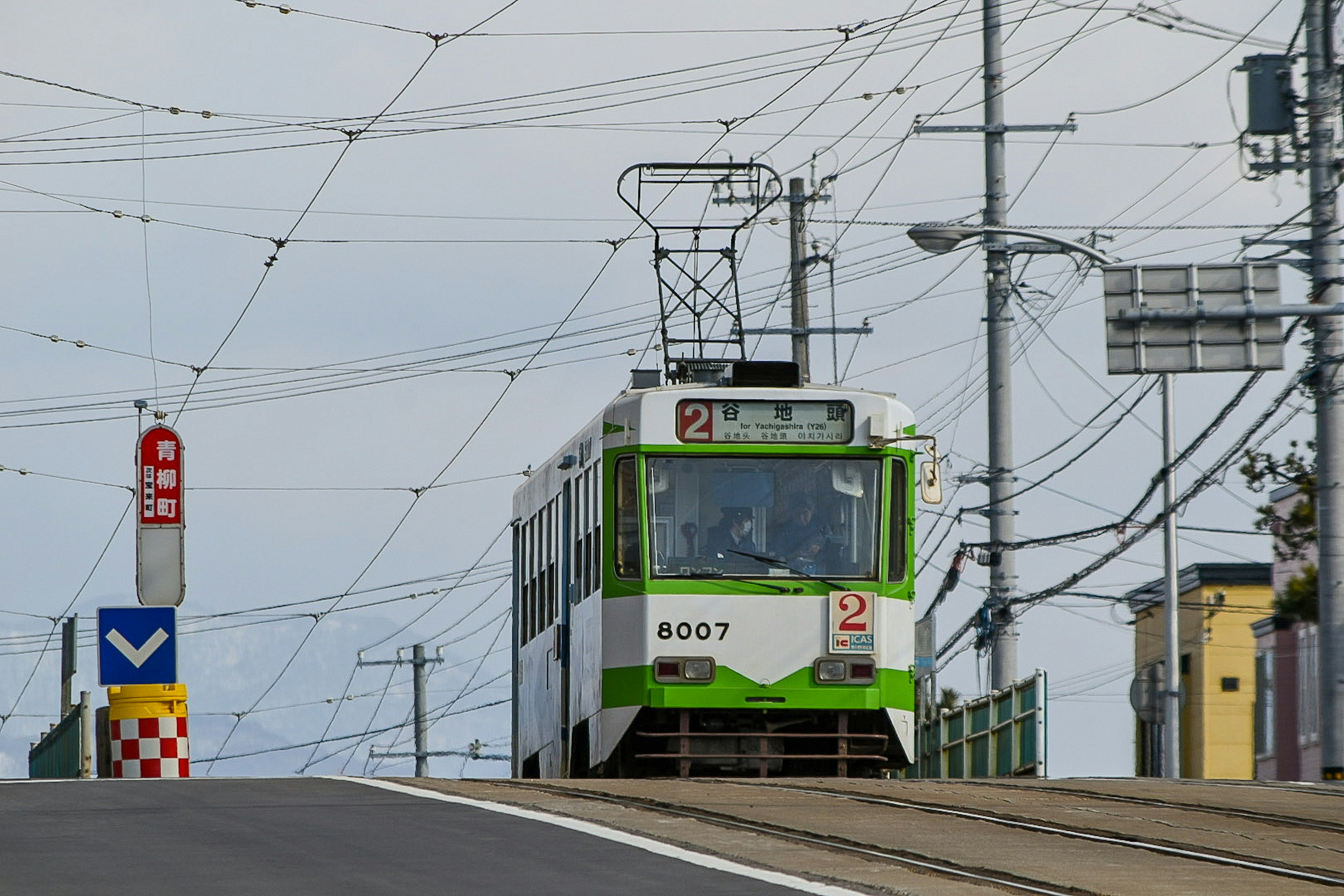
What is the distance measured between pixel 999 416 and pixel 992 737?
26.5ft

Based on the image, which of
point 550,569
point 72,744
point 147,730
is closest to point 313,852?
point 147,730

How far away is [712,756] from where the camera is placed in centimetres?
1845

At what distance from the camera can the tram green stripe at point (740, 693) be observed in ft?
60.1

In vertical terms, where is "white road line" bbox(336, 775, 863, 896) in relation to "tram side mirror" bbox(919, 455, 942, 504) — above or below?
below

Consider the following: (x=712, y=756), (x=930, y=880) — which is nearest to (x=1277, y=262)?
(x=712, y=756)

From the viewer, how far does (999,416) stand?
31.5 meters

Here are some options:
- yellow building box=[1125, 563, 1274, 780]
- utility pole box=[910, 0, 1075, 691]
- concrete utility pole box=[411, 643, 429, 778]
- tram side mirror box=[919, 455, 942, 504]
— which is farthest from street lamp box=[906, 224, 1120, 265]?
concrete utility pole box=[411, 643, 429, 778]

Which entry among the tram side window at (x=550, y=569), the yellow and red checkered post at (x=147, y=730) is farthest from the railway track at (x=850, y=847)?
the tram side window at (x=550, y=569)

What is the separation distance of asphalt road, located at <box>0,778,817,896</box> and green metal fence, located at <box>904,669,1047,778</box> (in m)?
8.83

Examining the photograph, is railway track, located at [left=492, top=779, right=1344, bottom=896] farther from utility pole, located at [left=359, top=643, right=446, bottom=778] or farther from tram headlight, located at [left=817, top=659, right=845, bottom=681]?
utility pole, located at [left=359, top=643, right=446, bottom=778]

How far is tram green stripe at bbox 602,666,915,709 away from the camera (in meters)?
18.3

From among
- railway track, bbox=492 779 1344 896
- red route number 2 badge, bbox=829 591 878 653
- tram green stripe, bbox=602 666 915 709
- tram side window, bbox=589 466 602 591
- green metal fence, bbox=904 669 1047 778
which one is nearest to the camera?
railway track, bbox=492 779 1344 896

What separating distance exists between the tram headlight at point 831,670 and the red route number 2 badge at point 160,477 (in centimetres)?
691

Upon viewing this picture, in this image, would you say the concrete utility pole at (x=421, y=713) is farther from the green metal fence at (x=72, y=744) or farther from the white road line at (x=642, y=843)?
the white road line at (x=642, y=843)
